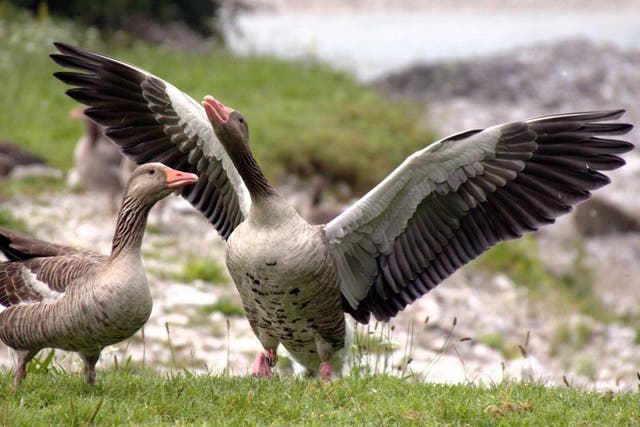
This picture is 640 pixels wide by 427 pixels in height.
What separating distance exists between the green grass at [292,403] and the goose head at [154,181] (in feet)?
4.03

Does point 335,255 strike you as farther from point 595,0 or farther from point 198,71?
point 595,0

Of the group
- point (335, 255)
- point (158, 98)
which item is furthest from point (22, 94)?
point (335, 255)

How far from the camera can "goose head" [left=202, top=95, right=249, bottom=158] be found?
6375 millimetres

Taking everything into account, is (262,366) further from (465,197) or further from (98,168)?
(98,168)

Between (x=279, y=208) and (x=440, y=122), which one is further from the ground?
(x=440, y=122)

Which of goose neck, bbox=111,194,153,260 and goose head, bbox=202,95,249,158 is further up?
goose head, bbox=202,95,249,158

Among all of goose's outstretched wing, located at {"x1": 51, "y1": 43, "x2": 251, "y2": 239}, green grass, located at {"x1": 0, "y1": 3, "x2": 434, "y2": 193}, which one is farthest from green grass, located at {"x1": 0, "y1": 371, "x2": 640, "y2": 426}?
green grass, located at {"x1": 0, "y1": 3, "x2": 434, "y2": 193}

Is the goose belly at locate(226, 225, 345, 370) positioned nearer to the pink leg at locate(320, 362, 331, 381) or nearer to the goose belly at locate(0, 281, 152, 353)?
the pink leg at locate(320, 362, 331, 381)

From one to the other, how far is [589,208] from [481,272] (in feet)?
8.92

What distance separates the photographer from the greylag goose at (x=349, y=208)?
6641 mm

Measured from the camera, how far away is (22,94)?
15.9 metres

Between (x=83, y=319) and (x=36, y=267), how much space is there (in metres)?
0.76

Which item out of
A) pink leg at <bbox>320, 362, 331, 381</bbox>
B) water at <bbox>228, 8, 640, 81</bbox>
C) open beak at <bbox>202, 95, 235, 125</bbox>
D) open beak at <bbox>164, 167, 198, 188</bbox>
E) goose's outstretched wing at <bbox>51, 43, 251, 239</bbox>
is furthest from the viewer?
water at <bbox>228, 8, 640, 81</bbox>

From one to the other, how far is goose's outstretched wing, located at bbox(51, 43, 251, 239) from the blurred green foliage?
10558 millimetres
